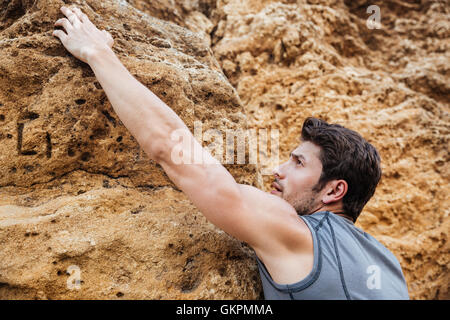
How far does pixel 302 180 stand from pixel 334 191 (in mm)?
173

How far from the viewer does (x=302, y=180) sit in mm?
1721

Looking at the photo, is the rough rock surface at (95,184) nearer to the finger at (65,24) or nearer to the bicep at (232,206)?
the finger at (65,24)

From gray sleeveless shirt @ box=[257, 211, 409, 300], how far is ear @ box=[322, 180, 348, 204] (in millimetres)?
108

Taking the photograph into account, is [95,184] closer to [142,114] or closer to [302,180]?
[142,114]

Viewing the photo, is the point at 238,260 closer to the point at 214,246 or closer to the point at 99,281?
the point at 214,246

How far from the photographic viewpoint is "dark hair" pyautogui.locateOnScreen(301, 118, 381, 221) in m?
1.70

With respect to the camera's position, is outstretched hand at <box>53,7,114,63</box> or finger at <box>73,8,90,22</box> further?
finger at <box>73,8,90,22</box>

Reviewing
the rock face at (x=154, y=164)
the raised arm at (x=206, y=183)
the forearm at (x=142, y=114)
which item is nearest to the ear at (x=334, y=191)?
the raised arm at (x=206, y=183)

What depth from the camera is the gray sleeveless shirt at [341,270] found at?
4.19ft

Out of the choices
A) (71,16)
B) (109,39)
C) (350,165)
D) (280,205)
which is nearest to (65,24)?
(71,16)

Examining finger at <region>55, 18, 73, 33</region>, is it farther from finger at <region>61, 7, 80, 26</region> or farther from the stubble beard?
the stubble beard

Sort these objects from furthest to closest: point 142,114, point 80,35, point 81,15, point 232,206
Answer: point 81,15, point 80,35, point 142,114, point 232,206

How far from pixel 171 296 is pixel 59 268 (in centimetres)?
46

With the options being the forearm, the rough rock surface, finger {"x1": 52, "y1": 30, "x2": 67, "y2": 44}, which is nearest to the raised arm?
the forearm
